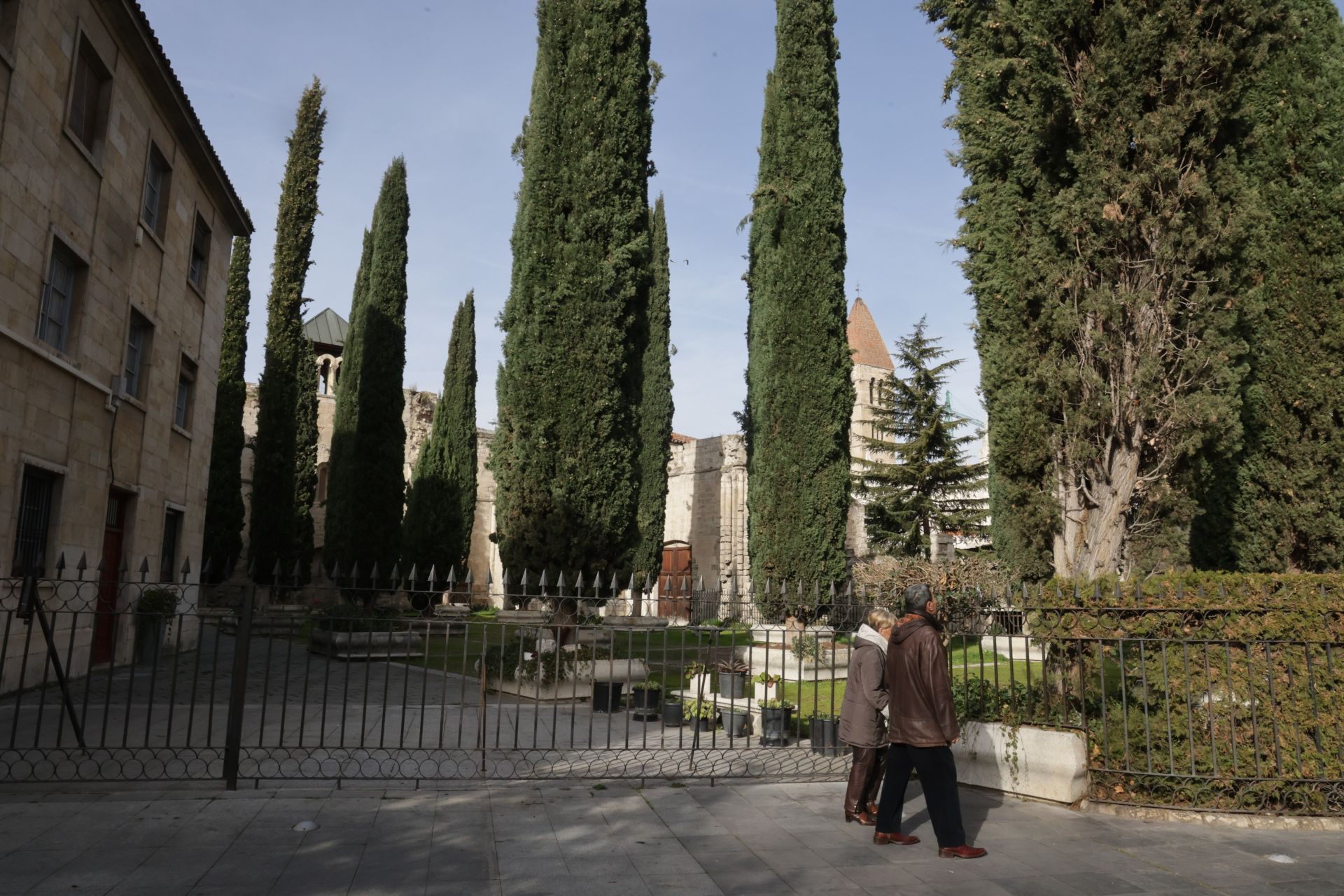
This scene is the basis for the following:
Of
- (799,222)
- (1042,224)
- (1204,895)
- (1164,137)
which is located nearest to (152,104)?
(799,222)

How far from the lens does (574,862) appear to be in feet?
15.7

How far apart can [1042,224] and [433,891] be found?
7.77m

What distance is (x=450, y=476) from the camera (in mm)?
30531

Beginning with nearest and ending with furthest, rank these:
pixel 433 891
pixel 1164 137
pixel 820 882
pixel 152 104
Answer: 1. pixel 433 891
2. pixel 820 882
3. pixel 1164 137
4. pixel 152 104

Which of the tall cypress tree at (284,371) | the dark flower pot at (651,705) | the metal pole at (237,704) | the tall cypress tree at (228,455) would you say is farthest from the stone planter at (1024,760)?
the tall cypress tree at (284,371)

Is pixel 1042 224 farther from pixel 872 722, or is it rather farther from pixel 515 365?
pixel 515 365

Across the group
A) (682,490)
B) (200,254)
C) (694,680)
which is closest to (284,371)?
(200,254)

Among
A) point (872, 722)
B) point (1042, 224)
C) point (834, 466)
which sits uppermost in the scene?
point (1042, 224)

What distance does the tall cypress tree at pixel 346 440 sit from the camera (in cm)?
2478

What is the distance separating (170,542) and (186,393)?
2756mm

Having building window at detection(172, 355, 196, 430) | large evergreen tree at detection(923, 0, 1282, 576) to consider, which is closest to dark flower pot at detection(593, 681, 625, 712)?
large evergreen tree at detection(923, 0, 1282, 576)

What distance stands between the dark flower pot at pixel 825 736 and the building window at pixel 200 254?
13823mm

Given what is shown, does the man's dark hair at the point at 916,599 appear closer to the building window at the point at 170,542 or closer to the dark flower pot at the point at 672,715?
the dark flower pot at the point at 672,715

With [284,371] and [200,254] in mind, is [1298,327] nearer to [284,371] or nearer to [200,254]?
[200,254]
